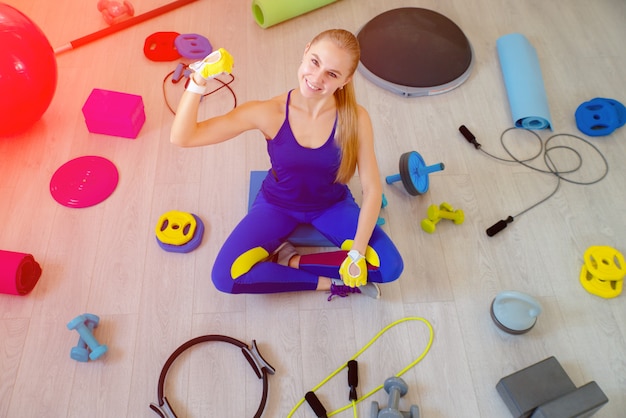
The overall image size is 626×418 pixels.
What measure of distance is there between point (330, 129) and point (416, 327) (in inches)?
27.7

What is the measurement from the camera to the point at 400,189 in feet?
7.00

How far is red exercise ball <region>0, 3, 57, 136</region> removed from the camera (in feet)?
6.04

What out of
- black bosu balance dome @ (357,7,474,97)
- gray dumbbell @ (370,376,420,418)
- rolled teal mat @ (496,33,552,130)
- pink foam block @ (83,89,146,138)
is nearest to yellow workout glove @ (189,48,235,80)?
pink foam block @ (83,89,146,138)

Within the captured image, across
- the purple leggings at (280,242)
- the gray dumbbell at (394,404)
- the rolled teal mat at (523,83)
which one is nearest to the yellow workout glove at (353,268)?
the purple leggings at (280,242)

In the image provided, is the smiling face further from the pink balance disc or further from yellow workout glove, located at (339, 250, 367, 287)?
the pink balance disc

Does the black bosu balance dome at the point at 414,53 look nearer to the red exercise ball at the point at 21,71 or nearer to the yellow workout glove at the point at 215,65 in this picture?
the yellow workout glove at the point at 215,65

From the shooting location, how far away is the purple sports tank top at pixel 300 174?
1.61 metres

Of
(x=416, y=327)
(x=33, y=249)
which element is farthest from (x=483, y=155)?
(x=33, y=249)

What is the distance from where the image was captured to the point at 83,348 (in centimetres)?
168

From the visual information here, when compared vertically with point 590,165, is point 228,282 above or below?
above

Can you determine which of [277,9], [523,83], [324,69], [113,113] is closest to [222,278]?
[324,69]

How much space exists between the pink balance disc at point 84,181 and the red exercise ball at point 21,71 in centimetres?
23

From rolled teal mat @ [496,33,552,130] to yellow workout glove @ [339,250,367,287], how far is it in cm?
107

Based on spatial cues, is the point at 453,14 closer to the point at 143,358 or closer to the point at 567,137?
the point at 567,137
